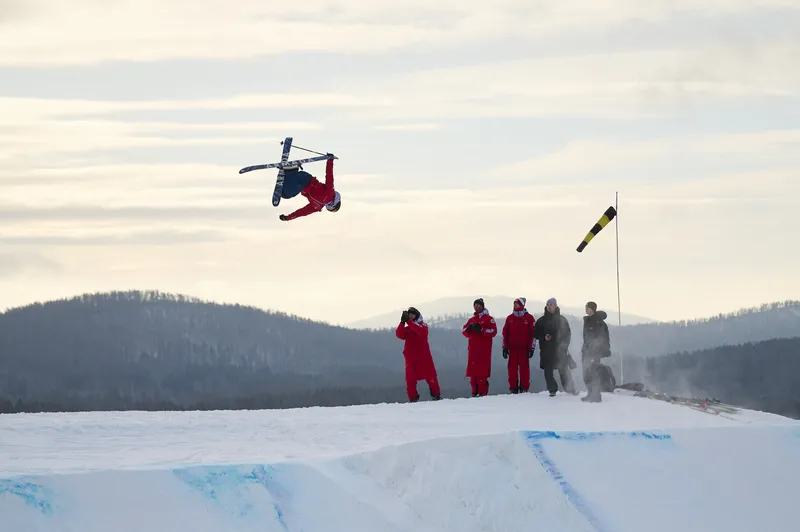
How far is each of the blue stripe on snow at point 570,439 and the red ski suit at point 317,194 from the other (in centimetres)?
531

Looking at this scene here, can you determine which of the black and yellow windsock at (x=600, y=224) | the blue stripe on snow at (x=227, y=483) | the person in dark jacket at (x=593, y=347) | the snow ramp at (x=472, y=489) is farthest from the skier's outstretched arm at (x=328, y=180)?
the blue stripe on snow at (x=227, y=483)

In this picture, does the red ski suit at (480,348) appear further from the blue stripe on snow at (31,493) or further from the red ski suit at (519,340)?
the blue stripe on snow at (31,493)

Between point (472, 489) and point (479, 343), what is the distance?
682 centimetres

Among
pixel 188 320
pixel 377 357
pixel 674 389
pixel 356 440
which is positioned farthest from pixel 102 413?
pixel 188 320

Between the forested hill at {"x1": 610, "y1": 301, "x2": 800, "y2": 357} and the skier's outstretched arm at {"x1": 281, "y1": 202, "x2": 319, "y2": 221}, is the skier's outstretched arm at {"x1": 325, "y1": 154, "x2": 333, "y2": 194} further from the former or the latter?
the forested hill at {"x1": 610, "y1": 301, "x2": 800, "y2": 357}

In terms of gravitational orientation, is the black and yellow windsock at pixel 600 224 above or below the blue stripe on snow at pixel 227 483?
above

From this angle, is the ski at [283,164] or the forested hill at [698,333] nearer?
the ski at [283,164]

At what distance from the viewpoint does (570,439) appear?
1484 centimetres

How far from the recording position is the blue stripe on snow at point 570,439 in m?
13.9

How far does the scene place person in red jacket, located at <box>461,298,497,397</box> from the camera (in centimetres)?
2008

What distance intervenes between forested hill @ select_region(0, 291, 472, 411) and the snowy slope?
3671 inches

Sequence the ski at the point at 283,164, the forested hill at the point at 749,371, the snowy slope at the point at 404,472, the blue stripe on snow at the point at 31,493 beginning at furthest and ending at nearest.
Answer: the forested hill at the point at 749,371
the ski at the point at 283,164
the snowy slope at the point at 404,472
the blue stripe on snow at the point at 31,493

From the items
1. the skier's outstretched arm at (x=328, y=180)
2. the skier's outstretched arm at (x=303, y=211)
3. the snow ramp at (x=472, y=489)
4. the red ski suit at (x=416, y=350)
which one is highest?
the skier's outstretched arm at (x=328, y=180)

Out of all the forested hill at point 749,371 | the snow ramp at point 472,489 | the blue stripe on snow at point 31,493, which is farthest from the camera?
the forested hill at point 749,371
